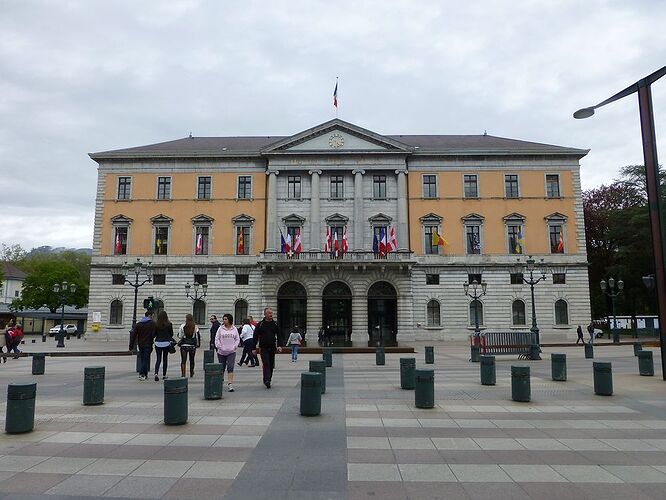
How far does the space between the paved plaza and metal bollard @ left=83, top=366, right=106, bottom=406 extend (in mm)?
242

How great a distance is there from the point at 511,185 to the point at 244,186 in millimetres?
25247

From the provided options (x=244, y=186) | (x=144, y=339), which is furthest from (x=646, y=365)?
(x=244, y=186)

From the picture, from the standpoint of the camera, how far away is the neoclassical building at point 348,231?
4494 centimetres

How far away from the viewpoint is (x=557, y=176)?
47156mm

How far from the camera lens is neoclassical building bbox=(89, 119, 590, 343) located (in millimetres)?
44938

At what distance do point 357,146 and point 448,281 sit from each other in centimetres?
1508

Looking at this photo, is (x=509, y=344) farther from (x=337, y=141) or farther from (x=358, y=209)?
(x=337, y=141)

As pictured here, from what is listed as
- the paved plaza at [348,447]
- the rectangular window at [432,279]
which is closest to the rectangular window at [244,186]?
the rectangular window at [432,279]

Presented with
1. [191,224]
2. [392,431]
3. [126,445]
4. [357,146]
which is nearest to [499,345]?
[392,431]

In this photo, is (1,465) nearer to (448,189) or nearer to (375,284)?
(375,284)

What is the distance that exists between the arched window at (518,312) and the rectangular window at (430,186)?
489 inches

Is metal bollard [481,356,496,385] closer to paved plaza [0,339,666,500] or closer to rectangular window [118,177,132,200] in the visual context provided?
paved plaza [0,339,666,500]

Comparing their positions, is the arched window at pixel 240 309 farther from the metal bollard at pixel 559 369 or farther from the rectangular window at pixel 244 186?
the metal bollard at pixel 559 369

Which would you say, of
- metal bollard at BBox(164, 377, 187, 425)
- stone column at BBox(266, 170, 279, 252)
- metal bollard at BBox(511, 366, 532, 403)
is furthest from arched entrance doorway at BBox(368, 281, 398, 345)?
metal bollard at BBox(164, 377, 187, 425)
